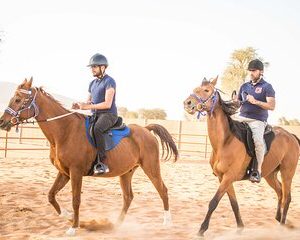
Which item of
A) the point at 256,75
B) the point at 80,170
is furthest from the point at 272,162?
the point at 80,170

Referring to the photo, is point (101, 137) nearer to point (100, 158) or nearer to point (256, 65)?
point (100, 158)

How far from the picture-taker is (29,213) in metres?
7.95

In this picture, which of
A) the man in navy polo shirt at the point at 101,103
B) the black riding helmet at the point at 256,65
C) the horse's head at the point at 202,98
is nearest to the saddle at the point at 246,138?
the horse's head at the point at 202,98

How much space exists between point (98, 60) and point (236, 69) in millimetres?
38994

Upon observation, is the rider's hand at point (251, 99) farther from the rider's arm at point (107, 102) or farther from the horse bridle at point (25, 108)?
the horse bridle at point (25, 108)

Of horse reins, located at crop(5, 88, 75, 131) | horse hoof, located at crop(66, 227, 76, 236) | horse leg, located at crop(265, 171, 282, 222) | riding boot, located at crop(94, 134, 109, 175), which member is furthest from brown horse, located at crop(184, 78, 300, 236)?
horse reins, located at crop(5, 88, 75, 131)

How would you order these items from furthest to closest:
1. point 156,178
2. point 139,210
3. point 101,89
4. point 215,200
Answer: point 139,210 < point 156,178 < point 101,89 < point 215,200

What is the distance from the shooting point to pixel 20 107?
6426mm

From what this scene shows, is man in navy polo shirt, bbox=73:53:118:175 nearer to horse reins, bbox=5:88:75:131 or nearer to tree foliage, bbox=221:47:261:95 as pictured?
horse reins, bbox=5:88:75:131

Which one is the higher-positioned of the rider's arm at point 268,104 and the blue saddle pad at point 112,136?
the rider's arm at point 268,104

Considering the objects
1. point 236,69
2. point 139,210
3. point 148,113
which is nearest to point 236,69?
point 236,69

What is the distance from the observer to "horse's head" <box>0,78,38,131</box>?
249 inches

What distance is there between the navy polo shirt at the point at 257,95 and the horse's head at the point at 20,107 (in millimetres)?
3281

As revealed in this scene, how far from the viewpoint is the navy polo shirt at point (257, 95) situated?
270 inches
